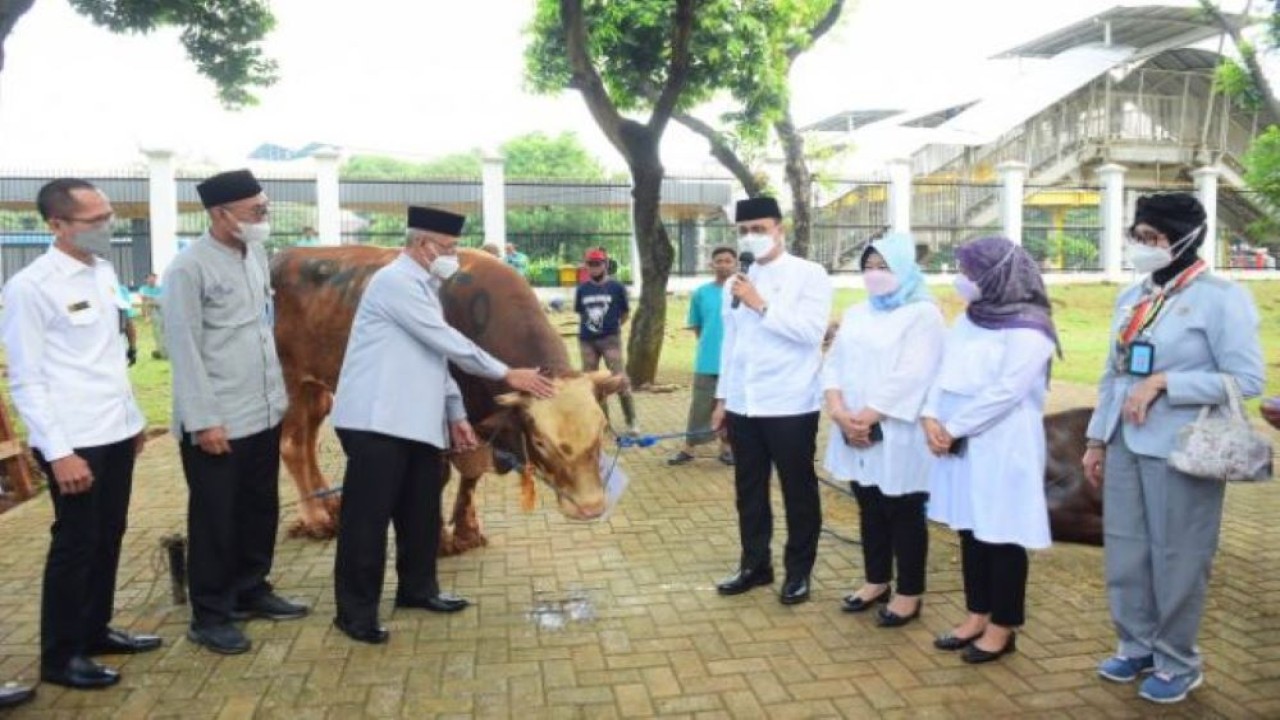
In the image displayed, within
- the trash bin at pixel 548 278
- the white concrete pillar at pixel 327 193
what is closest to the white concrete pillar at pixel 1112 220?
the trash bin at pixel 548 278

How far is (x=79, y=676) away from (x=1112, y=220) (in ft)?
92.2

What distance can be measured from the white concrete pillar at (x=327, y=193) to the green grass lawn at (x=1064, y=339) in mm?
4047

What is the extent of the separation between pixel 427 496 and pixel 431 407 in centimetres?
57

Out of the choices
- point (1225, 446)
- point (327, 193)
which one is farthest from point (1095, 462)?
point (327, 193)

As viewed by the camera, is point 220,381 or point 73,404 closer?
point 73,404

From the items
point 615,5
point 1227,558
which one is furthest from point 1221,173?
point 1227,558

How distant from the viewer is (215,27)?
36.4ft

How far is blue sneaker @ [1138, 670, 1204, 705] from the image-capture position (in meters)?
3.79

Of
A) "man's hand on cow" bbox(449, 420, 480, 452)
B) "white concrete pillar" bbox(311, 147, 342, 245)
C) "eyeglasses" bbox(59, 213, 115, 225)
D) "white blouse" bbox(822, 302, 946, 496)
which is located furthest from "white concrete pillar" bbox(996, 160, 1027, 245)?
"eyeglasses" bbox(59, 213, 115, 225)

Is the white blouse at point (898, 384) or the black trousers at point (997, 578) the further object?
the white blouse at point (898, 384)

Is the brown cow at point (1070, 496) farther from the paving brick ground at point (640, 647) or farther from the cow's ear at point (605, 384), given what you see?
the cow's ear at point (605, 384)

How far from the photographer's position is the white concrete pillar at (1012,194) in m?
26.1

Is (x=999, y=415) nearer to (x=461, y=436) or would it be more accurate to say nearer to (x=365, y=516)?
(x=461, y=436)

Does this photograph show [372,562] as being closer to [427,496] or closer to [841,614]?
[427,496]
